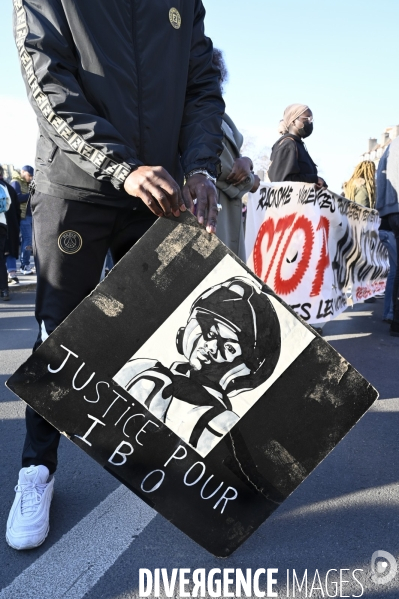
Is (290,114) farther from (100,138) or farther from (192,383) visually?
(192,383)

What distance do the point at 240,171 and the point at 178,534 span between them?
1.75 m

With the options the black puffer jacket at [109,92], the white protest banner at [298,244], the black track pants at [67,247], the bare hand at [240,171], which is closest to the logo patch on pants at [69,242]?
the black track pants at [67,247]

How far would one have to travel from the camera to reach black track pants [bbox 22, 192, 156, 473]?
1826mm

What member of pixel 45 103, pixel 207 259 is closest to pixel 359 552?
pixel 207 259

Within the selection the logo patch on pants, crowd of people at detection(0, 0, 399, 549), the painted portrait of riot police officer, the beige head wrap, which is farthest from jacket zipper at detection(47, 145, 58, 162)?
the beige head wrap

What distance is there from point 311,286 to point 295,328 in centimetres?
316

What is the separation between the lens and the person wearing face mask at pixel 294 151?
15.8 ft

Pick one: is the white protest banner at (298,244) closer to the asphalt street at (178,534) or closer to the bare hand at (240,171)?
the bare hand at (240,171)

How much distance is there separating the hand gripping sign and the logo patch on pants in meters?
0.26

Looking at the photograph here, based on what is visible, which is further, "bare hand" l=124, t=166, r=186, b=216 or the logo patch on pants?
the logo patch on pants

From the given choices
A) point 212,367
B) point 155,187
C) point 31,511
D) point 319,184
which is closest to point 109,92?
point 155,187

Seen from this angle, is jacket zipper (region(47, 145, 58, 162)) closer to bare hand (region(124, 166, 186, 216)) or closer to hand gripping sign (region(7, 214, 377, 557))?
bare hand (region(124, 166, 186, 216))

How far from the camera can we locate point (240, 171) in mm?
2840

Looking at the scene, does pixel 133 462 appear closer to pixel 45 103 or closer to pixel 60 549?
pixel 60 549
